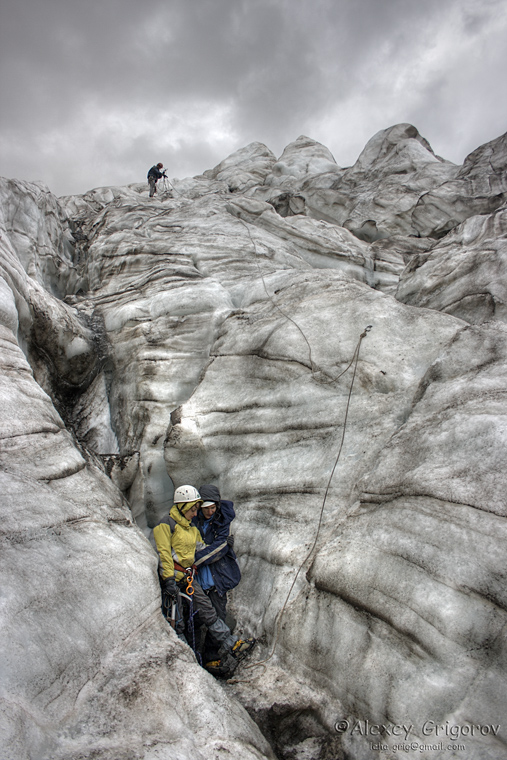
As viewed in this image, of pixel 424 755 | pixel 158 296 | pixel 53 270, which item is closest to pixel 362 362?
pixel 424 755

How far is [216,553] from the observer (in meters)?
6.88

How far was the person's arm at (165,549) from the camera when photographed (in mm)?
6434

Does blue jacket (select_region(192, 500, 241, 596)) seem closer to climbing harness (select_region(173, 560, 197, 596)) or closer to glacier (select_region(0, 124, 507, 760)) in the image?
climbing harness (select_region(173, 560, 197, 596))

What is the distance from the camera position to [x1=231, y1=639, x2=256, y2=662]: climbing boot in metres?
6.32

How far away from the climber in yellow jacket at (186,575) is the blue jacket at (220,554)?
0.18m

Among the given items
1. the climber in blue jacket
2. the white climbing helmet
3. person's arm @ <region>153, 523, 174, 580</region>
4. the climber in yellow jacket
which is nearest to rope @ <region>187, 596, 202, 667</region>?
the climber in yellow jacket

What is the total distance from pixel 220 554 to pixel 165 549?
89 cm

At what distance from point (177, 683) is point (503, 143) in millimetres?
27502

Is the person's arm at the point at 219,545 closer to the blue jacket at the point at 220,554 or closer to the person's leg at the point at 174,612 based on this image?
the blue jacket at the point at 220,554

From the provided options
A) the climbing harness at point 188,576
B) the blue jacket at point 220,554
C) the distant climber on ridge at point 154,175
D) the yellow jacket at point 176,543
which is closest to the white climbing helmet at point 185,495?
the yellow jacket at point 176,543

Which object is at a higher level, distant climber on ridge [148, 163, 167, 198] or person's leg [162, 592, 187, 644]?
distant climber on ridge [148, 163, 167, 198]

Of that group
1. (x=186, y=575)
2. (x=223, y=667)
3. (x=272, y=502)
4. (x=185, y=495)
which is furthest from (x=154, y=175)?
(x=223, y=667)

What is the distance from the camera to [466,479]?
19.0 ft

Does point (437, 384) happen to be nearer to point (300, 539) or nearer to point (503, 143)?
point (300, 539)
